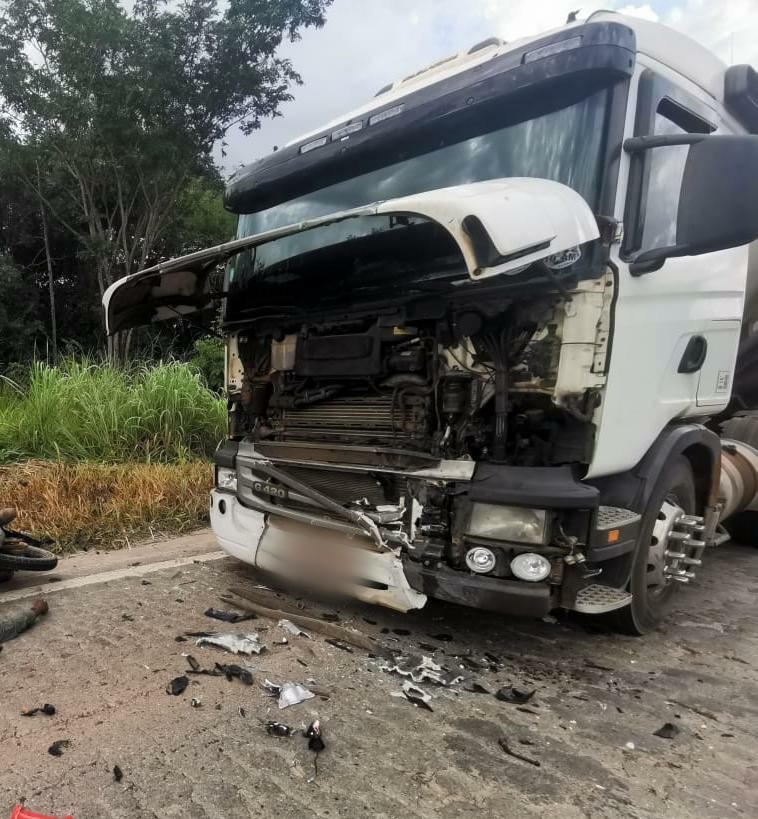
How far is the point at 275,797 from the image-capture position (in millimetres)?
2016

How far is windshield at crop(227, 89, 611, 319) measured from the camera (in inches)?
108

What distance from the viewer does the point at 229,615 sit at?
11.4 feet

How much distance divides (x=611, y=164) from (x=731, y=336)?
1.60m

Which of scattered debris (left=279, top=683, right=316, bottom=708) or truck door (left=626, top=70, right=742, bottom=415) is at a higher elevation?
truck door (left=626, top=70, right=742, bottom=415)

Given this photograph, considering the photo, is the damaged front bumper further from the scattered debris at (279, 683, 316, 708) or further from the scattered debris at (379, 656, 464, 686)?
the scattered debris at (279, 683, 316, 708)

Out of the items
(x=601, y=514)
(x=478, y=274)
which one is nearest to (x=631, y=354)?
(x=601, y=514)

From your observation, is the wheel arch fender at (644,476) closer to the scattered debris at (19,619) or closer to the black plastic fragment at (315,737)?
the black plastic fragment at (315,737)

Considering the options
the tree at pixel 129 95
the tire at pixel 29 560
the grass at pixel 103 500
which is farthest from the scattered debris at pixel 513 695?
the tree at pixel 129 95

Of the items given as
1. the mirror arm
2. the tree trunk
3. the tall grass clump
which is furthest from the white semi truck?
the tree trunk

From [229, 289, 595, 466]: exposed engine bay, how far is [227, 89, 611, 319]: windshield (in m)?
0.31

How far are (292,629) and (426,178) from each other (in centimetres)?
241

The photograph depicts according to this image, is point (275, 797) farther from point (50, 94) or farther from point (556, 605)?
point (50, 94)

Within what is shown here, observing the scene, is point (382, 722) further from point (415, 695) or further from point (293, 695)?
point (293, 695)

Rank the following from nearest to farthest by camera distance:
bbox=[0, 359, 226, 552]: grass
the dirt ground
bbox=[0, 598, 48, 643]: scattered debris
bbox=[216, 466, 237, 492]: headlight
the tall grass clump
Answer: the dirt ground → bbox=[0, 598, 48, 643]: scattered debris → bbox=[216, 466, 237, 492]: headlight → bbox=[0, 359, 226, 552]: grass → the tall grass clump
